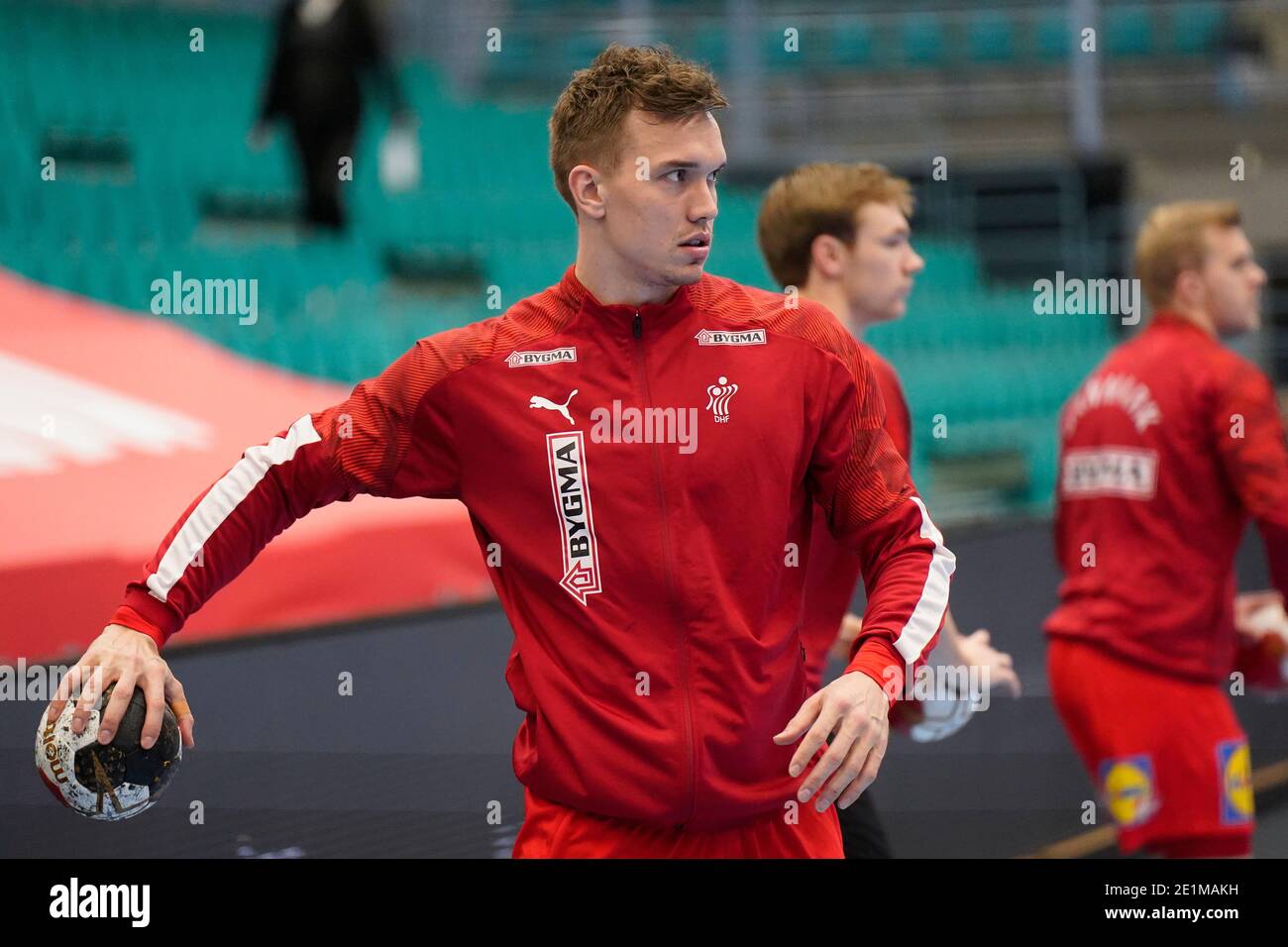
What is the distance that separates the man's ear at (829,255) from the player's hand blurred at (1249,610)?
1.70 meters

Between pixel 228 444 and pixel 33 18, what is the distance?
4873 mm

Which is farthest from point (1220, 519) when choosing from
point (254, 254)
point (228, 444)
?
point (254, 254)

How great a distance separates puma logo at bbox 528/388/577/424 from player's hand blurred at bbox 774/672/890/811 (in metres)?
0.65

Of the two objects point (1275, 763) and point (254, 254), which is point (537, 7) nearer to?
point (254, 254)

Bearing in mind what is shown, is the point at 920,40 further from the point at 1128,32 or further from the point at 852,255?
the point at 852,255

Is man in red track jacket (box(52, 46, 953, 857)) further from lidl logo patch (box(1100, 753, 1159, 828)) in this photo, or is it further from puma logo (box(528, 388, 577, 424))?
lidl logo patch (box(1100, 753, 1159, 828))

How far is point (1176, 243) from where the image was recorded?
4.61 m

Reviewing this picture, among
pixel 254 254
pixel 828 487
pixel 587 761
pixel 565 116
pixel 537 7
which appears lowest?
pixel 587 761

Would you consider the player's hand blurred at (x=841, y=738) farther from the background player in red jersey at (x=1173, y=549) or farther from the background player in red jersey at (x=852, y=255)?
the background player in red jersey at (x=1173, y=549)

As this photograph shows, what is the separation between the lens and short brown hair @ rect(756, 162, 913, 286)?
12.3 ft

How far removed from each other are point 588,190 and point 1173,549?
2461 mm

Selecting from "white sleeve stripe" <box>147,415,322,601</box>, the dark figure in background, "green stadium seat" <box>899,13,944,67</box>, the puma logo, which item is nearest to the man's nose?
the puma logo

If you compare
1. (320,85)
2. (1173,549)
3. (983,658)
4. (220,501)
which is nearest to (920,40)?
(320,85)
